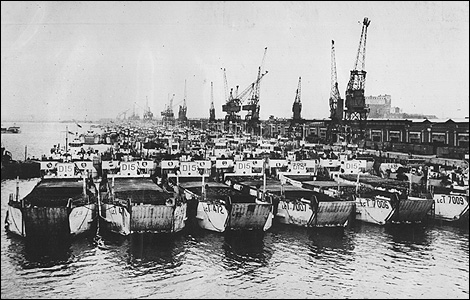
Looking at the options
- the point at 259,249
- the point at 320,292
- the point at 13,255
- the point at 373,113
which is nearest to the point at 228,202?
the point at 259,249

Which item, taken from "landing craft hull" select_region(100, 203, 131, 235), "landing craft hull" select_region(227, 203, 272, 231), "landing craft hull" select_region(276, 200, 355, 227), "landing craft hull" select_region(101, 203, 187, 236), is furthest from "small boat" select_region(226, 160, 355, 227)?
"landing craft hull" select_region(100, 203, 131, 235)

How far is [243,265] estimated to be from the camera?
55.9 feet

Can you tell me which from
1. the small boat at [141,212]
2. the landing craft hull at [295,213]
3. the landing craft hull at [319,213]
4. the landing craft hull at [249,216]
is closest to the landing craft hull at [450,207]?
the landing craft hull at [319,213]

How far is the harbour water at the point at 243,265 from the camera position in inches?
574

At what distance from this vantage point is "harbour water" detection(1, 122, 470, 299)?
47.9ft

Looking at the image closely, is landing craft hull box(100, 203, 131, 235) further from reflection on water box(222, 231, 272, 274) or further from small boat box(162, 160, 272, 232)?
reflection on water box(222, 231, 272, 274)

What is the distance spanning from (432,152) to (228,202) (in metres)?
33.5

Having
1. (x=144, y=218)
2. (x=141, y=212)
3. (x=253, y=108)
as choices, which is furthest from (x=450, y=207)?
(x=253, y=108)

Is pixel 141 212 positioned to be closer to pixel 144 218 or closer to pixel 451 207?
pixel 144 218

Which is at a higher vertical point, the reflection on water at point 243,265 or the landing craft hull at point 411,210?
the landing craft hull at point 411,210

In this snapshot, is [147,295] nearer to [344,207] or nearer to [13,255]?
[13,255]

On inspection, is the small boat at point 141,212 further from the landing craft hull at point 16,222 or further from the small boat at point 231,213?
the landing craft hull at point 16,222

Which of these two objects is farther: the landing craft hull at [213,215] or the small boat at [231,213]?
the landing craft hull at [213,215]

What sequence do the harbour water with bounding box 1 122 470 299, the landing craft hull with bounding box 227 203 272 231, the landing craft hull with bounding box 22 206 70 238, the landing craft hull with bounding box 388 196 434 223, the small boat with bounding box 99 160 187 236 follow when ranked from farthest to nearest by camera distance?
the landing craft hull with bounding box 388 196 434 223, the landing craft hull with bounding box 227 203 272 231, the small boat with bounding box 99 160 187 236, the landing craft hull with bounding box 22 206 70 238, the harbour water with bounding box 1 122 470 299
